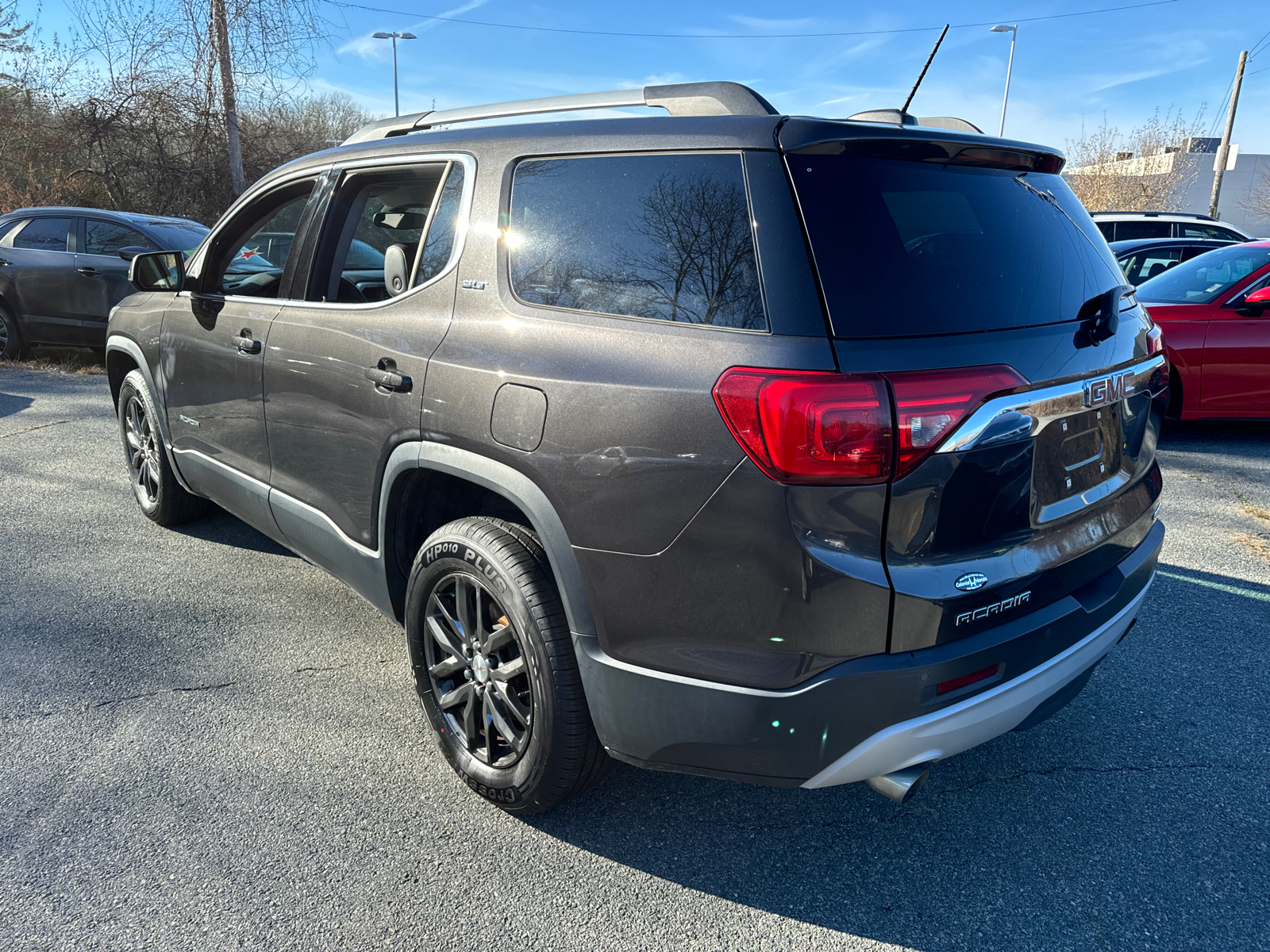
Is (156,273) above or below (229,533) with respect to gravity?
above

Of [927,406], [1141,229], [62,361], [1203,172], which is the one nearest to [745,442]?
[927,406]

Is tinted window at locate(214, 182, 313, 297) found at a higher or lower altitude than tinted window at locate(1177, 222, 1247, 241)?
lower

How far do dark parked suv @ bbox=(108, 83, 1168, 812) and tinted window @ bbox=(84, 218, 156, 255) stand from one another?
7.64 m

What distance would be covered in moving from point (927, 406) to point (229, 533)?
4011 millimetres

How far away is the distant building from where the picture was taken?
34062 millimetres

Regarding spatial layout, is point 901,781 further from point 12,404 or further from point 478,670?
point 12,404

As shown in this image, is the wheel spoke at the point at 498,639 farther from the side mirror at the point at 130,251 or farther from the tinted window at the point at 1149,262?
the tinted window at the point at 1149,262

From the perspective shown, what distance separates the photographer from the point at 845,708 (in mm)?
1870

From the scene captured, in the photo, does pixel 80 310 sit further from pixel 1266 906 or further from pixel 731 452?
pixel 1266 906

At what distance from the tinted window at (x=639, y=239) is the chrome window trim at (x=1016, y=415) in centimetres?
48

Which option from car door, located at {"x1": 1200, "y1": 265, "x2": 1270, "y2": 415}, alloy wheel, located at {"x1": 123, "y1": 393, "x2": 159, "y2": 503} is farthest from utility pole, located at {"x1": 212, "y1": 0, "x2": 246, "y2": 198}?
car door, located at {"x1": 1200, "y1": 265, "x2": 1270, "y2": 415}

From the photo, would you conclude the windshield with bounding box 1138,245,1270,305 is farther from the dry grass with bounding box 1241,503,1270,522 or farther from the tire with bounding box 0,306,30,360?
the tire with bounding box 0,306,30,360

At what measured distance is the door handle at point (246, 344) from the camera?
3.33 metres

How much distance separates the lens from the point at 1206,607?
12.8ft
